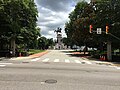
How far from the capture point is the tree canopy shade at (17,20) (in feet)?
127

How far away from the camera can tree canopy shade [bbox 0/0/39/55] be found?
3859cm

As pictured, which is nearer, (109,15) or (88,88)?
(88,88)

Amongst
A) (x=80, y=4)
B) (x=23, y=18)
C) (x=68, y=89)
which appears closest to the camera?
(x=68, y=89)

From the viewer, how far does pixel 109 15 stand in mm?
38438

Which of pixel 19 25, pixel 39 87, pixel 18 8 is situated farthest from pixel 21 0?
pixel 39 87

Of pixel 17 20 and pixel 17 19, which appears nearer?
pixel 17 19

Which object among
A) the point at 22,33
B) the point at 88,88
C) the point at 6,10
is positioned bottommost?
the point at 88,88

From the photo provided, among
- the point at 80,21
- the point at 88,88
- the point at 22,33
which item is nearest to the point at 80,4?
the point at 80,21

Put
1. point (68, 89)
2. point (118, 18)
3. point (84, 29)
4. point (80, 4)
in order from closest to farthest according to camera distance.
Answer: point (68, 89) → point (118, 18) → point (84, 29) → point (80, 4)

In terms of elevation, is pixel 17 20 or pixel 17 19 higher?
pixel 17 19

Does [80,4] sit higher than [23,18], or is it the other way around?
[80,4]

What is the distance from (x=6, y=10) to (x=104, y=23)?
48.6 ft

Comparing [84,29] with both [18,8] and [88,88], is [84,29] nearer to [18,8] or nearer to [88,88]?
[18,8]

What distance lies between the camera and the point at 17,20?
131 ft
